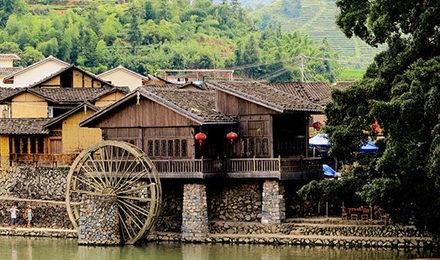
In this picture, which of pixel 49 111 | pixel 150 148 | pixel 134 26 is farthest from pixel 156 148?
pixel 134 26

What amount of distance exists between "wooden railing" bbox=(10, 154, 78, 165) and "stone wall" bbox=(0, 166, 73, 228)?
53cm

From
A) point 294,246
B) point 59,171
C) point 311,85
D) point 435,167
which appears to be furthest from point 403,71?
point 311,85

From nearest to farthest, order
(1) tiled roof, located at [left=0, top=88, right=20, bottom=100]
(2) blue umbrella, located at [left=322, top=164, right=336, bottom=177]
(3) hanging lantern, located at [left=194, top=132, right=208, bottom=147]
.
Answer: (3) hanging lantern, located at [left=194, top=132, right=208, bottom=147] < (2) blue umbrella, located at [left=322, top=164, right=336, bottom=177] < (1) tiled roof, located at [left=0, top=88, right=20, bottom=100]

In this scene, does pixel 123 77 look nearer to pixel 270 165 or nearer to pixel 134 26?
→ pixel 270 165

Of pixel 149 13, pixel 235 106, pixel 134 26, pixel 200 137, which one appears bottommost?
pixel 200 137

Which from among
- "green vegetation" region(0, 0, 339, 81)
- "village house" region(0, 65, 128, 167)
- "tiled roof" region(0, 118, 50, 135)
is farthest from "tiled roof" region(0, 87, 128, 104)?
"green vegetation" region(0, 0, 339, 81)

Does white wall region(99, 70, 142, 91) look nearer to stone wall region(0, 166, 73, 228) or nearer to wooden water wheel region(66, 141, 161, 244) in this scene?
stone wall region(0, 166, 73, 228)

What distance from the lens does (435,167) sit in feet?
113

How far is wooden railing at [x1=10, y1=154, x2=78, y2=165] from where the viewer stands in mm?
52147

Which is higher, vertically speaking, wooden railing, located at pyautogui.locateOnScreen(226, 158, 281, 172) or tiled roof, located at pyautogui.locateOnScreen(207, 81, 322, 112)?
tiled roof, located at pyautogui.locateOnScreen(207, 81, 322, 112)

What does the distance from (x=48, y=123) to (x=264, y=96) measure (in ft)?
36.8

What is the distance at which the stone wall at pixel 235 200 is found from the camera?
4491 cm

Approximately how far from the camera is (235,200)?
45312 millimetres

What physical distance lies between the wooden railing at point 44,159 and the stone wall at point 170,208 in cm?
719
